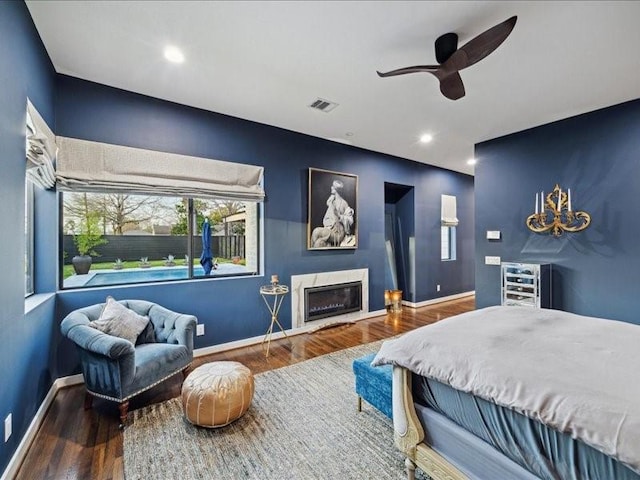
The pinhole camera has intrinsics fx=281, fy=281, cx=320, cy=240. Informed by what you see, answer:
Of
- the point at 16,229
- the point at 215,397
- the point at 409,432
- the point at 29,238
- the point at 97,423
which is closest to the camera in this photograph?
the point at 409,432

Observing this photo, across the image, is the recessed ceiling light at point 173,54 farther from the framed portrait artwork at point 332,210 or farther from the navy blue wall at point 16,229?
the framed portrait artwork at point 332,210

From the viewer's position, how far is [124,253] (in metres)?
3.17

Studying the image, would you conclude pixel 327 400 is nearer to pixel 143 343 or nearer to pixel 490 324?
pixel 490 324

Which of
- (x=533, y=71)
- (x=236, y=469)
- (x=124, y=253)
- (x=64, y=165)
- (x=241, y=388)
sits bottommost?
(x=236, y=469)

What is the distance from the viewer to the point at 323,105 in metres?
3.35

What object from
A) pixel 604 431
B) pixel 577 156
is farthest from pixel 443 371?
pixel 577 156

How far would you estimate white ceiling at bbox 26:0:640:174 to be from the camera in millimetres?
1948

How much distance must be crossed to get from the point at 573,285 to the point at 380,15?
12.8 feet

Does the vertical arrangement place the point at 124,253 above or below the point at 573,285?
above

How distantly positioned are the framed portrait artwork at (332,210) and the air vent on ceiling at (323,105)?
1011 millimetres

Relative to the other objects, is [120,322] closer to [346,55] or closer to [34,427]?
[34,427]

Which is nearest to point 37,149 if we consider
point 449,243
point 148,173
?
point 148,173

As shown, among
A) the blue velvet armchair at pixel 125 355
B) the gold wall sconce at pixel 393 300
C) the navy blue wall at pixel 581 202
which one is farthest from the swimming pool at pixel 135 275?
the navy blue wall at pixel 581 202

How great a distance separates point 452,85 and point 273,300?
10.5ft
